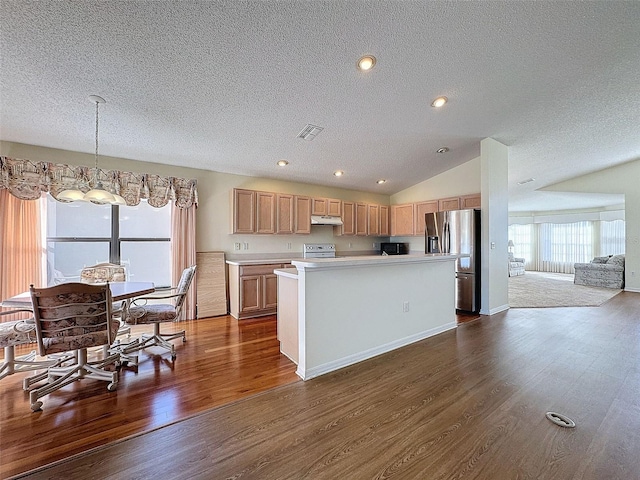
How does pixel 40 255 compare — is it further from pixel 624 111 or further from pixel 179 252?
pixel 624 111

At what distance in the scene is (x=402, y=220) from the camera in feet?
20.5

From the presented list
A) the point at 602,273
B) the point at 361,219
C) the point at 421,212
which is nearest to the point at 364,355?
the point at 361,219

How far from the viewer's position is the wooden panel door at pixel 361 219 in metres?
5.96

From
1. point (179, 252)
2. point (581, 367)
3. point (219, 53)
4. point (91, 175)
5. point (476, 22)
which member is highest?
point (476, 22)

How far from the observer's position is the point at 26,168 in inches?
127

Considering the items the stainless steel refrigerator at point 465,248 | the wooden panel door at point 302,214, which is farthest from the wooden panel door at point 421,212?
the wooden panel door at point 302,214

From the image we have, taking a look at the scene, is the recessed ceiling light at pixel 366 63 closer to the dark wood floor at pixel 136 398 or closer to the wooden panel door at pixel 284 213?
the wooden panel door at pixel 284 213

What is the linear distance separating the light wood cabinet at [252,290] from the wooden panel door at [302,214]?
0.94m

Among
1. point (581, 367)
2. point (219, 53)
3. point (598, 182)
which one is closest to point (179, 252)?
point (219, 53)

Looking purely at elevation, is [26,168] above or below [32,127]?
below

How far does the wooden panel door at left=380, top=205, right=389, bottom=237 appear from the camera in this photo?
6.31m

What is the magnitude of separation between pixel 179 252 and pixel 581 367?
5137 mm

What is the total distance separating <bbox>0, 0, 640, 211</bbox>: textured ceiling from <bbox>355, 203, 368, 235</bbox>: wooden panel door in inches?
69.7

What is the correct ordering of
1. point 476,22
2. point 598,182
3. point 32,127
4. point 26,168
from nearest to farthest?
point 476,22 → point 32,127 → point 26,168 → point 598,182
